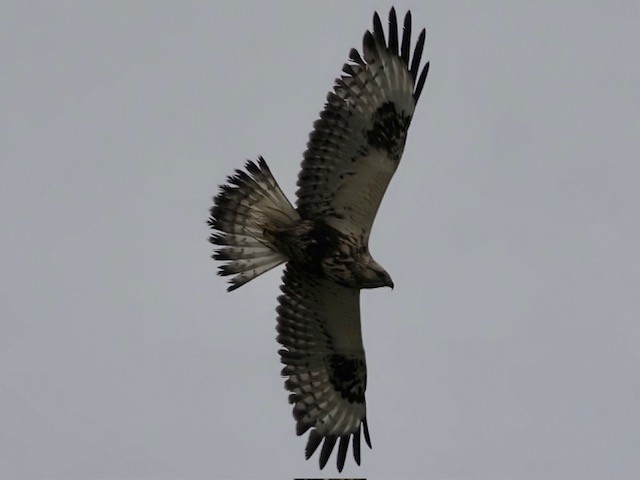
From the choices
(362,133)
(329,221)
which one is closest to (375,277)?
(329,221)

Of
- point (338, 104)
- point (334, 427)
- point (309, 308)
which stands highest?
point (338, 104)

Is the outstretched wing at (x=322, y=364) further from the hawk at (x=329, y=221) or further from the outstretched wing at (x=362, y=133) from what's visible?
the outstretched wing at (x=362, y=133)

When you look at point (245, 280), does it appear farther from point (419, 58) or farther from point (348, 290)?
point (419, 58)

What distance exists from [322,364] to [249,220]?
1.64 metres

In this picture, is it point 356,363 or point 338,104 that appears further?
point 356,363

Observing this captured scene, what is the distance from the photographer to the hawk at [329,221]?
47.0 ft

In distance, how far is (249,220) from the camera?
1476cm

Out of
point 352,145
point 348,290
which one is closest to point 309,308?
point 348,290

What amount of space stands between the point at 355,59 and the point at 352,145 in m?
0.81

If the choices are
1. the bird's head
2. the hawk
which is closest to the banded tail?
the hawk

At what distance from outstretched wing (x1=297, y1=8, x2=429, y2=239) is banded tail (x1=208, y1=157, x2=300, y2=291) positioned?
12.7 inches

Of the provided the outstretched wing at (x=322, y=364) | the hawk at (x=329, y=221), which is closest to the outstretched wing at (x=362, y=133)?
the hawk at (x=329, y=221)

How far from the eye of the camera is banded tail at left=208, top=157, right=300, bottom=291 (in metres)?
14.7

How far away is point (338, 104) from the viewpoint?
563 inches
